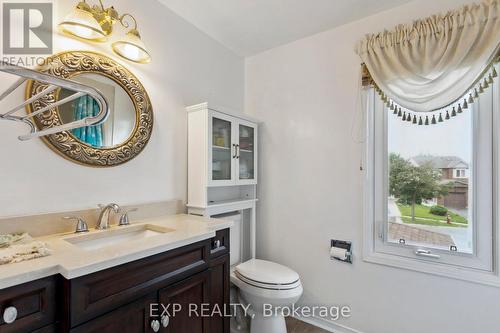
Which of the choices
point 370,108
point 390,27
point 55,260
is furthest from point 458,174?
point 55,260

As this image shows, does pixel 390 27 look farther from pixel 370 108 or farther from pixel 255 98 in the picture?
pixel 255 98

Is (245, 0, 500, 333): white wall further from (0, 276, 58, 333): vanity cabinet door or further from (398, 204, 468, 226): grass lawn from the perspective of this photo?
(0, 276, 58, 333): vanity cabinet door

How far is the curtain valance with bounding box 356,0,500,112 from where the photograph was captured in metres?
1.36

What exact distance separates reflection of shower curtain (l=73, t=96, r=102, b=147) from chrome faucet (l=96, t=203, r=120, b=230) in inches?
13.6

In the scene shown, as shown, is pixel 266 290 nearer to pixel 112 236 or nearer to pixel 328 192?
pixel 328 192

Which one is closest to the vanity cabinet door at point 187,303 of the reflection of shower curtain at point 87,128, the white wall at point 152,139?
the white wall at point 152,139

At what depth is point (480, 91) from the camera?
139cm

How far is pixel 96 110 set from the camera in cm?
135

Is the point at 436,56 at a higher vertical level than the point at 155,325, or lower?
higher

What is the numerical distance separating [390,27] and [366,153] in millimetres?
887

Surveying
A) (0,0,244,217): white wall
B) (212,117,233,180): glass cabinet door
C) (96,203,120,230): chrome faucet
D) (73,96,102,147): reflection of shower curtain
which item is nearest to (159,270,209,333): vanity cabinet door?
(96,203,120,230): chrome faucet

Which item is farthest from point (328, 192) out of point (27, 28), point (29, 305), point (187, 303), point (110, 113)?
point (27, 28)

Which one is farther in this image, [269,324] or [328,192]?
[328,192]

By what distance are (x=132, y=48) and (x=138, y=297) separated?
132 cm
